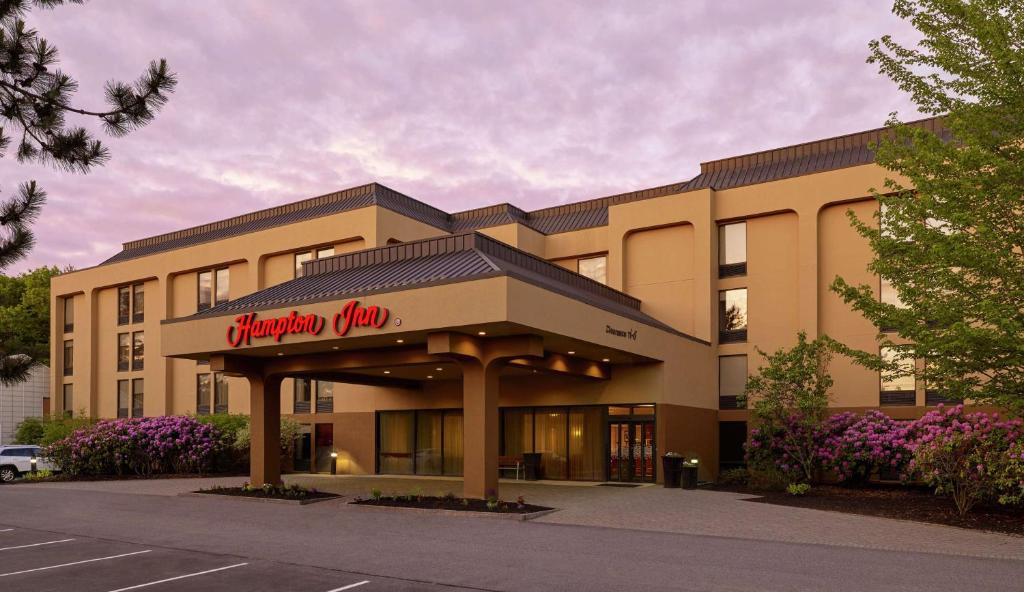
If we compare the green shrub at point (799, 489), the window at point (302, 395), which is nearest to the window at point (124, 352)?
the window at point (302, 395)

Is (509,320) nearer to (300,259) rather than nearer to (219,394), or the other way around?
(300,259)

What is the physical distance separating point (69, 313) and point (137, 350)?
7.91 meters

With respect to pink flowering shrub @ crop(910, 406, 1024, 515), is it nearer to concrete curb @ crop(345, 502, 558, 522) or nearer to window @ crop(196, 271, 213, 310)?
concrete curb @ crop(345, 502, 558, 522)

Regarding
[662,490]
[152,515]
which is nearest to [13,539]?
[152,515]

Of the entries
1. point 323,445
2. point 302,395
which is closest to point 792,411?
point 323,445

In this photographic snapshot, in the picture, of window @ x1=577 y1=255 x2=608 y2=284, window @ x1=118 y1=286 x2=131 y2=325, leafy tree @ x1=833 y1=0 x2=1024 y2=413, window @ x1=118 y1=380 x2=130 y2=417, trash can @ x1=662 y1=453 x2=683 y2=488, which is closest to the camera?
leafy tree @ x1=833 y1=0 x2=1024 y2=413

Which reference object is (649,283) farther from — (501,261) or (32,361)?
(32,361)

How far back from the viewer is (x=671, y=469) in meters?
27.0

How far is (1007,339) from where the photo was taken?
16641 mm

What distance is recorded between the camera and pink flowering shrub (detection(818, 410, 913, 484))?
25656mm

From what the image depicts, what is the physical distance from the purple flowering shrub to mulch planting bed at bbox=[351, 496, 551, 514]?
13744mm

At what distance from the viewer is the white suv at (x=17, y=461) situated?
34031 millimetres

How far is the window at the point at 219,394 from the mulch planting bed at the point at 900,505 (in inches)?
964

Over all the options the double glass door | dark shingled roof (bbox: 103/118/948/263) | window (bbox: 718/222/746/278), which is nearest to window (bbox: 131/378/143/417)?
dark shingled roof (bbox: 103/118/948/263)
